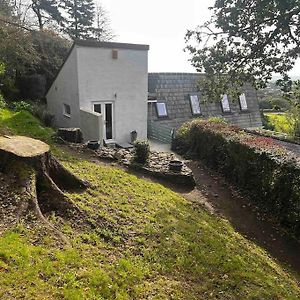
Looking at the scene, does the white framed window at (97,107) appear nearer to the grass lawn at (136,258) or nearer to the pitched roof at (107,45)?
the pitched roof at (107,45)

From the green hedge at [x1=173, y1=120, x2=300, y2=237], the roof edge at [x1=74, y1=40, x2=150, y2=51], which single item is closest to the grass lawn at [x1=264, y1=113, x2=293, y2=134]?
the green hedge at [x1=173, y1=120, x2=300, y2=237]

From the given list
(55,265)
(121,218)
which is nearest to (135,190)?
(121,218)

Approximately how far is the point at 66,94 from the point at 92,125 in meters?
3.99

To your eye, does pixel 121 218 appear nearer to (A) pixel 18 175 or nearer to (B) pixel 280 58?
(A) pixel 18 175

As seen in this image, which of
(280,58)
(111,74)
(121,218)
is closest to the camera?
(121,218)

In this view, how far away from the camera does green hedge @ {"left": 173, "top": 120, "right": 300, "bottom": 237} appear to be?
29.2 ft

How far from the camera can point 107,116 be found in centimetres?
1730

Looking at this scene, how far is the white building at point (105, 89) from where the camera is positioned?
1595cm

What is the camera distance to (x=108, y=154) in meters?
12.0

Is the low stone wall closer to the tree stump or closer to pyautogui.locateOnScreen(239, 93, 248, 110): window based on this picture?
the tree stump

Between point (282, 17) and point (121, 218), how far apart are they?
6254 mm

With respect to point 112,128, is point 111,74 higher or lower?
higher

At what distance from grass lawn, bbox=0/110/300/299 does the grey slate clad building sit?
1238cm

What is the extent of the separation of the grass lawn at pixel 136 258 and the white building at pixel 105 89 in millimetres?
8011
